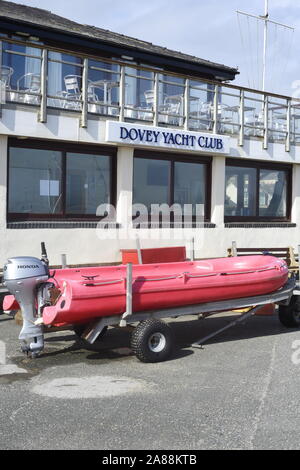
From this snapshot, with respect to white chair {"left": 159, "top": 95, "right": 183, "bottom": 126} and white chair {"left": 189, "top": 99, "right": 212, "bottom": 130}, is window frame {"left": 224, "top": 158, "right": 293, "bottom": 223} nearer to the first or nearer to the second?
white chair {"left": 189, "top": 99, "right": 212, "bottom": 130}

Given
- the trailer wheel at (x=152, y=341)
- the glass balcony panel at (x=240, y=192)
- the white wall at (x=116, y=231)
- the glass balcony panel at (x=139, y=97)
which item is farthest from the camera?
the glass balcony panel at (x=240, y=192)

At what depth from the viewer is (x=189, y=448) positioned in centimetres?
498

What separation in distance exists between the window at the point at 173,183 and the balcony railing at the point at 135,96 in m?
0.84

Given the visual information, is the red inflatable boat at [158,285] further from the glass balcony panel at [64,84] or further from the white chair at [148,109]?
the white chair at [148,109]

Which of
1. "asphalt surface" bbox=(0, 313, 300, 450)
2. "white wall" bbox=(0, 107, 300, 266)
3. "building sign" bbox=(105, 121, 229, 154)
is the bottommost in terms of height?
"asphalt surface" bbox=(0, 313, 300, 450)

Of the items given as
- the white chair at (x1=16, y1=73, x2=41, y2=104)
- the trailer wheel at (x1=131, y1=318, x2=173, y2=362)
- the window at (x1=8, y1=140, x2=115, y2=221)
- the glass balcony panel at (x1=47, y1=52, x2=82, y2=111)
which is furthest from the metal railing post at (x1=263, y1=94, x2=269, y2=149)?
the trailer wheel at (x1=131, y1=318, x2=173, y2=362)

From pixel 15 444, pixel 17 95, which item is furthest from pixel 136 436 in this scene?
pixel 17 95

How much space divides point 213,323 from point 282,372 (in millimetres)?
3107

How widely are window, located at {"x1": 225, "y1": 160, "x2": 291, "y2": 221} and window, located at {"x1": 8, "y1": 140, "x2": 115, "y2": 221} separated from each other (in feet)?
11.9

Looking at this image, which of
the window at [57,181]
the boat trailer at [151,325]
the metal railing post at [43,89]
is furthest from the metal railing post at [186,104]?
the boat trailer at [151,325]

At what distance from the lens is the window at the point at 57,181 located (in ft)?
40.4

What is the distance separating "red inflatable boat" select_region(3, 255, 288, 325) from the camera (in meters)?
7.59

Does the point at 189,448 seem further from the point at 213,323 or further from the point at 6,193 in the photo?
the point at 6,193

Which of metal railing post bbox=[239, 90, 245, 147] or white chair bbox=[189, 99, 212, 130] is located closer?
white chair bbox=[189, 99, 212, 130]
